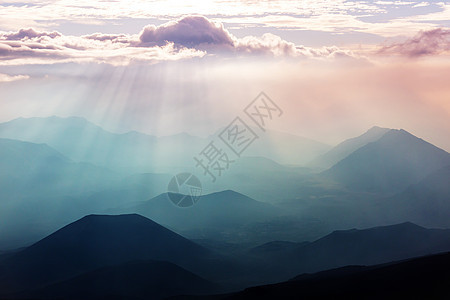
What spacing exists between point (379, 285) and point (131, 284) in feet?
267

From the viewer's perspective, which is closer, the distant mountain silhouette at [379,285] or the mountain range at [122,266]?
the distant mountain silhouette at [379,285]

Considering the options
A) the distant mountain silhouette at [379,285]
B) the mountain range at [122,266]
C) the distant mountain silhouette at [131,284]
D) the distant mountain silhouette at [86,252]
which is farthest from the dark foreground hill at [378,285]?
the distant mountain silhouette at [86,252]

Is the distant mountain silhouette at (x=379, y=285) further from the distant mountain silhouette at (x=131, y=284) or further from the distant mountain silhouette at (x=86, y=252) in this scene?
the distant mountain silhouette at (x=86, y=252)

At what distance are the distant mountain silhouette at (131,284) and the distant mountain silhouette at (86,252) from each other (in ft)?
56.7

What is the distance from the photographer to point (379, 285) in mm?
113688

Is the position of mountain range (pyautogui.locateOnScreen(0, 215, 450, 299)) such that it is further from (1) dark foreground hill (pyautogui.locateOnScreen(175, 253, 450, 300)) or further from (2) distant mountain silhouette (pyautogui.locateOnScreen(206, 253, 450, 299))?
(2) distant mountain silhouette (pyautogui.locateOnScreen(206, 253, 450, 299))

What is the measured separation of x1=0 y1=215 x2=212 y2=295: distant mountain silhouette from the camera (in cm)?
15762

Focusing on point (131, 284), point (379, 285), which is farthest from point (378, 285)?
point (131, 284)

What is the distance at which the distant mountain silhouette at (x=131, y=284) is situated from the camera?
132875mm

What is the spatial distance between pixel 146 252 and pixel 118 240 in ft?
46.0

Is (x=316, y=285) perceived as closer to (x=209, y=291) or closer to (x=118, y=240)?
(x=209, y=291)

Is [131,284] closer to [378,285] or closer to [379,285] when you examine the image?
[378,285]

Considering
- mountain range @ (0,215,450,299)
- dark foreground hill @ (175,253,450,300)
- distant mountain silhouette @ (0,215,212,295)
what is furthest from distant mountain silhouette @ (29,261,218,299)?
dark foreground hill @ (175,253,450,300)

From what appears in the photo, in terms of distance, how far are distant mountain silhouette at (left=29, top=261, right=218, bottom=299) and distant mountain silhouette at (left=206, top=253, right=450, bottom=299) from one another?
943 inches
